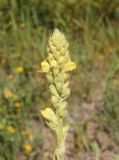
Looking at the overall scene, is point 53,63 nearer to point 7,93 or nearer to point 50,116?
point 50,116

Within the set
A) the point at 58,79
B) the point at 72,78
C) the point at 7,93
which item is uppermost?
the point at 72,78

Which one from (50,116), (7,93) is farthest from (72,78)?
(50,116)

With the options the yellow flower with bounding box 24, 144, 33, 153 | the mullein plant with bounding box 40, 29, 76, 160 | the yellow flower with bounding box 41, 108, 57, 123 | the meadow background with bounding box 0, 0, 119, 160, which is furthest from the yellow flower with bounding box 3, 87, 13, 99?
the mullein plant with bounding box 40, 29, 76, 160

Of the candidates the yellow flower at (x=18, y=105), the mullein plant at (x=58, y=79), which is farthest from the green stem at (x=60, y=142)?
the yellow flower at (x=18, y=105)

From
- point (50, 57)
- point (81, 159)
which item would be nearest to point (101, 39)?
point (81, 159)

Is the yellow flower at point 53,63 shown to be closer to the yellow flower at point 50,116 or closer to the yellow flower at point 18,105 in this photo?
the yellow flower at point 50,116

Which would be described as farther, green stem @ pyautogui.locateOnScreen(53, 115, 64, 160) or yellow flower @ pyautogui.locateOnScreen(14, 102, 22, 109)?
yellow flower @ pyautogui.locateOnScreen(14, 102, 22, 109)

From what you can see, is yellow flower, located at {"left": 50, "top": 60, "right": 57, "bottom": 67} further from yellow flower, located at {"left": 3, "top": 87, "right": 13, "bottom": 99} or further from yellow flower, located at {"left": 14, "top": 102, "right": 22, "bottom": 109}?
yellow flower, located at {"left": 3, "top": 87, "right": 13, "bottom": 99}

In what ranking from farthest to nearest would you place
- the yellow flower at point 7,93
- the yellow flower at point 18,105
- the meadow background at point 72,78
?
the yellow flower at point 7,93
the yellow flower at point 18,105
the meadow background at point 72,78
